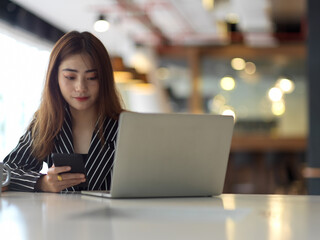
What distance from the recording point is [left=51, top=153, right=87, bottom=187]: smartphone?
210cm

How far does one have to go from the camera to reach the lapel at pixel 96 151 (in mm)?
2541

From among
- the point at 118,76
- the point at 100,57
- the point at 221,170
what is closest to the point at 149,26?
the point at 118,76

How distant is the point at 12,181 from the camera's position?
2367 millimetres

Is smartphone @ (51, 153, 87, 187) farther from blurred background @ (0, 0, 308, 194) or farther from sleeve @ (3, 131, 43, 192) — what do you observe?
blurred background @ (0, 0, 308, 194)

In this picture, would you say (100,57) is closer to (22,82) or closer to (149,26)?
(22,82)

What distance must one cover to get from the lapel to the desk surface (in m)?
0.52

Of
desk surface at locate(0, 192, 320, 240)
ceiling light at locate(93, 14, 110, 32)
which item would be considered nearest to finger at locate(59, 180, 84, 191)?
desk surface at locate(0, 192, 320, 240)

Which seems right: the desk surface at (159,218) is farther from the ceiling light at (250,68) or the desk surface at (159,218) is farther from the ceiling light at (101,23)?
the ceiling light at (250,68)

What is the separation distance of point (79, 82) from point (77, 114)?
178mm

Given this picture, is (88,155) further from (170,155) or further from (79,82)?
(170,155)

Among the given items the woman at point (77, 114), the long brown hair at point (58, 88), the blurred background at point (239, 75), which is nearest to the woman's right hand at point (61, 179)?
the woman at point (77, 114)

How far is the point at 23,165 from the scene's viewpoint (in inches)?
101

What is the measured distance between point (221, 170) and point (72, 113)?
2.99 ft

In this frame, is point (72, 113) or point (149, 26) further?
point (149, 26)
